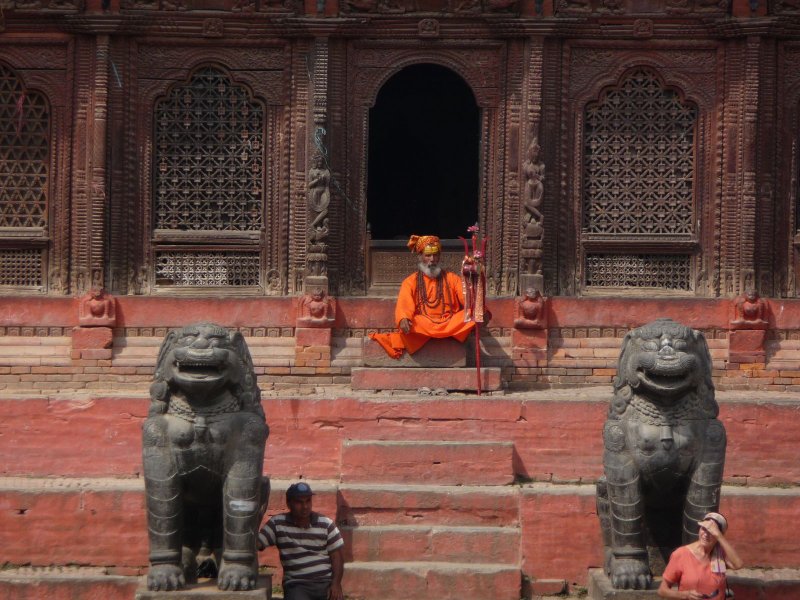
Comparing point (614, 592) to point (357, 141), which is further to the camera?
point (357, 141)

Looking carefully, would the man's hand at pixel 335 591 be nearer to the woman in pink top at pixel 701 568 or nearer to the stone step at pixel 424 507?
the stone step at pixel 424 507

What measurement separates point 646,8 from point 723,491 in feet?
20.0

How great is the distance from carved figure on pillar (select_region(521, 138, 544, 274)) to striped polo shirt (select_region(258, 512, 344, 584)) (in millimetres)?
6237

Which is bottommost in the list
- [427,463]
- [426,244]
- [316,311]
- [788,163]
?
[427,463]

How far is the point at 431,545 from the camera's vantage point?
1372 cm

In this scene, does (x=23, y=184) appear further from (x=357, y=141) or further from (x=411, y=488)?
(x=411, y=488)

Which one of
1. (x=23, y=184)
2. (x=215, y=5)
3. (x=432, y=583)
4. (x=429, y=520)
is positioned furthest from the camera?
(x=23, y=184)

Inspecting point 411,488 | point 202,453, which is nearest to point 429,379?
point 411,488

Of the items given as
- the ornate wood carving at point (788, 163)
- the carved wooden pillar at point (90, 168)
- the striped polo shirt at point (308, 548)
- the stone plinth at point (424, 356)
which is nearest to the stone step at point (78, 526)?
the striped polo shirt at point (308, 548)

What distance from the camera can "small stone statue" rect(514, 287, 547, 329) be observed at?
1727 centimetres

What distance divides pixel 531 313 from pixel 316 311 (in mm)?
2250

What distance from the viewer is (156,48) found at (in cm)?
1788

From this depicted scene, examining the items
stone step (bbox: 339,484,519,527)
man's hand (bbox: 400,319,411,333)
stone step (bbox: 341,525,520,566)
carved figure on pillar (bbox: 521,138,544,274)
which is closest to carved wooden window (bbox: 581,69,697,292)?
carved figure on pillar (bbox: 521,138,544,274)

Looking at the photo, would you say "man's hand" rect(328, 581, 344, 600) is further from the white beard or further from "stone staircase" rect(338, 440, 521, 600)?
the white beard
